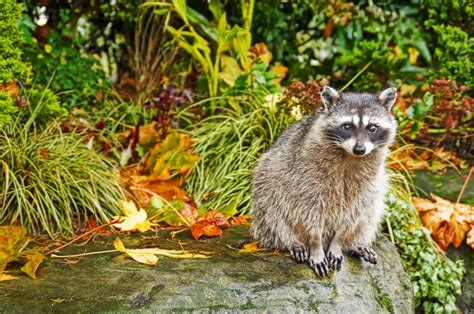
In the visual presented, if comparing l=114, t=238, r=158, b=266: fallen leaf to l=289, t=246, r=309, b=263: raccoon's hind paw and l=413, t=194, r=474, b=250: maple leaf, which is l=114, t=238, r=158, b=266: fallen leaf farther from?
l=413, t=194, r=474, b=250: maple leaf

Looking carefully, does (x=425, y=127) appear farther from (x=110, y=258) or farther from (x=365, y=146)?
(x=110, y=258)

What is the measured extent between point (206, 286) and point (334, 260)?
2.51 feet

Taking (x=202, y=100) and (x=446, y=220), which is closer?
(x=446, y=220)

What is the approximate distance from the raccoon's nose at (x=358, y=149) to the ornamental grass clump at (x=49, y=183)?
6.17 ft

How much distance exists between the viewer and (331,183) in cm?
357

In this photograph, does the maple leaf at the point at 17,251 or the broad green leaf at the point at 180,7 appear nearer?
the maple leaf at the point at 17,251

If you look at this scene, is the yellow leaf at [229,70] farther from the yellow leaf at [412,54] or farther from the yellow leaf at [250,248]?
the yellow leaf at [250,248]

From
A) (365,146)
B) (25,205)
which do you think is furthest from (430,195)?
(25,205)

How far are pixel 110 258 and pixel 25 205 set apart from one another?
883 mm

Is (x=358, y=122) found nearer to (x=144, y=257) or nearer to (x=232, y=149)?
(x=144, y=257)

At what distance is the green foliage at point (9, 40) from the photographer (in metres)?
4.08

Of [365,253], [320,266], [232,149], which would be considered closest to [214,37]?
[232,149]

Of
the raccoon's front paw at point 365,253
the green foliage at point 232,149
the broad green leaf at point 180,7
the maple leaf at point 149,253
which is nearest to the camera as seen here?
the maple leaf at point 149,253

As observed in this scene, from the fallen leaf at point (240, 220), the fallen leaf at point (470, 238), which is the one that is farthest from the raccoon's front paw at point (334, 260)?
the fallen leaf at point (470, 238)
